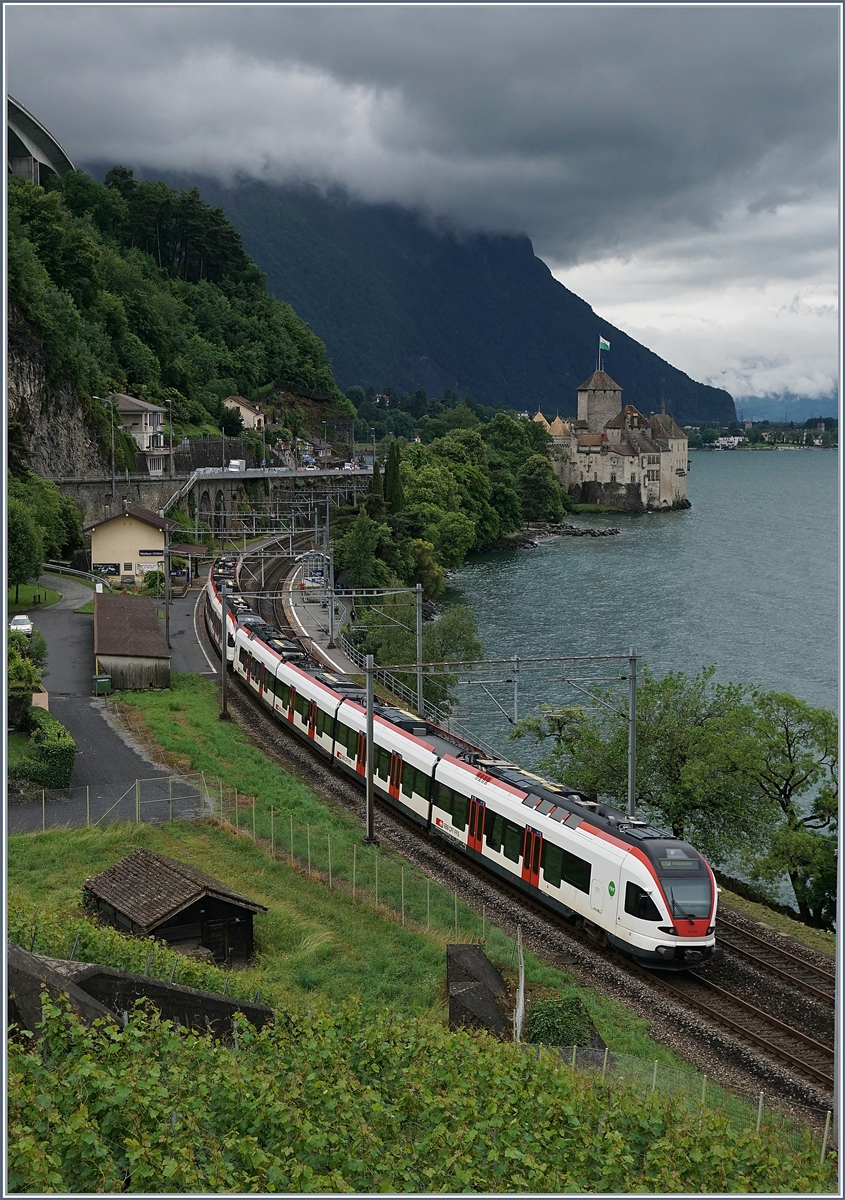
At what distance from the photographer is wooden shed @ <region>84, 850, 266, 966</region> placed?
18156mm

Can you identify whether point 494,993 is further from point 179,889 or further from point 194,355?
point 194,355

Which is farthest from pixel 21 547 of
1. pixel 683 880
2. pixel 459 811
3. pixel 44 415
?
pixel 683 880

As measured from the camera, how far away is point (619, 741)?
3238cm

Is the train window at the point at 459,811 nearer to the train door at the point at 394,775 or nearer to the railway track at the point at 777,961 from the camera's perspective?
the train door at the point at 394,775

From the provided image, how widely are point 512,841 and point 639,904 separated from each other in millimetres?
4040

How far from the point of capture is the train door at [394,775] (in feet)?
89.9

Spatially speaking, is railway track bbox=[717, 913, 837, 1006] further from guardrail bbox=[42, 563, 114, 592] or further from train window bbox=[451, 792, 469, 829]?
guardrail bbox=[42, 563, 114, 592]

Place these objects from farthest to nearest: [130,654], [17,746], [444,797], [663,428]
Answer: [663,428] < [130,654] < [17,746] < [444,797]

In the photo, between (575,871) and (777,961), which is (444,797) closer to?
(575,871)

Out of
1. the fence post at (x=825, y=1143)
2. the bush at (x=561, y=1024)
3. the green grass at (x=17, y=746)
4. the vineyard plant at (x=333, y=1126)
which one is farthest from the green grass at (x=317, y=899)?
the vineyard plant at (x=333, y=1126)

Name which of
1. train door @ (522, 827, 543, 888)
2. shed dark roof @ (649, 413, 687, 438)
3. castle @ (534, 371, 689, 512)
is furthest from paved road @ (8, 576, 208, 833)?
shed dark roof @ (649, 413, 687, 438)

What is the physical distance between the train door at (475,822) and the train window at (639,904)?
4890 mm

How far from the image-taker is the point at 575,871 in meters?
20.8

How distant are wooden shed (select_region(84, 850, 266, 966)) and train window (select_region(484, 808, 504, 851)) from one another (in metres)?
6.08
